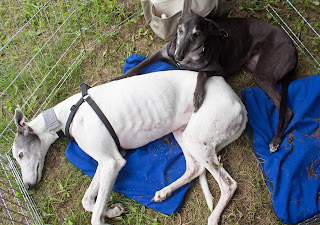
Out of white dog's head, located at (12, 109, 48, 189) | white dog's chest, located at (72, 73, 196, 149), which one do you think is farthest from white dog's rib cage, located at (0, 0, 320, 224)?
white dog's chest, located at (72, 73, 196, 149)

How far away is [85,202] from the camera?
3.19 m

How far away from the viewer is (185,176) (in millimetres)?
3322

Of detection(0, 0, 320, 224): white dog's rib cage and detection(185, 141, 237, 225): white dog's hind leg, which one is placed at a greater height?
detection(0, 0, 320, 224): white dog's rib cage

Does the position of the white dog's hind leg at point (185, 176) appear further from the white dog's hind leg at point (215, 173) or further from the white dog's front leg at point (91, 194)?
the white dog's front leg at point (91, 194)

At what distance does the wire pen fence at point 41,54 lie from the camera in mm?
3617

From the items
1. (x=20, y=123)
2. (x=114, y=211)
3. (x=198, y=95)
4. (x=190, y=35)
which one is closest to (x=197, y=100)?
(x=198, y=95)

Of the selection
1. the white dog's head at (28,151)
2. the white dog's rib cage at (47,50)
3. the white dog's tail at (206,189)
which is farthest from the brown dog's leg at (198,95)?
the white dog's rib cage at (47,50)

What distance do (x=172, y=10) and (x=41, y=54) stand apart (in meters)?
1.85

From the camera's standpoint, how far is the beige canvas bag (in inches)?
151

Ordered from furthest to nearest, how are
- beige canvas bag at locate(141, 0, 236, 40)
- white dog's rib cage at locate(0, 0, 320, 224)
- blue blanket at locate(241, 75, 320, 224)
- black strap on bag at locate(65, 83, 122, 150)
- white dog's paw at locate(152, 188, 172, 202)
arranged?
beige canvas bag at locate(141, 0, 236, 40) → white dog's rib cage at locate(0, 0, 320, 224) → white dog's paw at locate(152, 188, 172, 202) → blue blanket at locate(241, 75, 320, 224) → black strap on bag at locate(65, 83, 122, 150)

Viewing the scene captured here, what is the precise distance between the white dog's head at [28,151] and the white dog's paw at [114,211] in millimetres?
915

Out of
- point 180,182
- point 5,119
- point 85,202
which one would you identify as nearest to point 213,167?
point 180,182

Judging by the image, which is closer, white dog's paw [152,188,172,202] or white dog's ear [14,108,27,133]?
white dog's ear [14,108,27,133]

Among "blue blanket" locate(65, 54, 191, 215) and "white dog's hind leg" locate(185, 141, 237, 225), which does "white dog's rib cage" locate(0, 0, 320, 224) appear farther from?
"white dog's hind leg" locate(185, 141, 237, 225)
